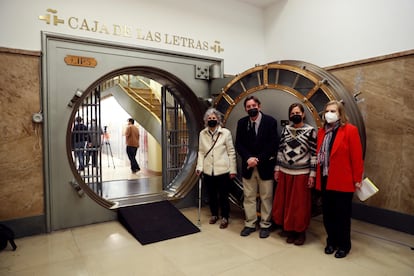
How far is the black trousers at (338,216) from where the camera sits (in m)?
2.46

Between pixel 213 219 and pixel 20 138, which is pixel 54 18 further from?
pixel 213 219

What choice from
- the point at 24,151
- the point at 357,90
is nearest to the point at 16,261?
the point at 24,151

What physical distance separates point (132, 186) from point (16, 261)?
2825mm

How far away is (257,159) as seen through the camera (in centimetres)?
296

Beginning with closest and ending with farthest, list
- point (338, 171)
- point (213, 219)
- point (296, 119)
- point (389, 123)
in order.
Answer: point (338, 171) → point (296, 119) → point (389, 123) → point (213, 219)

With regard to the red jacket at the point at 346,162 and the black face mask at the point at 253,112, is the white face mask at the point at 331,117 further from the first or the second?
the black face mask at the point at 253,112

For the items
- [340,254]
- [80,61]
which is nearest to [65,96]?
[80,61]

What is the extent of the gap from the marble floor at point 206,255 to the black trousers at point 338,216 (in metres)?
0.14

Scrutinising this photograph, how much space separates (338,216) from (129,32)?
3.07m

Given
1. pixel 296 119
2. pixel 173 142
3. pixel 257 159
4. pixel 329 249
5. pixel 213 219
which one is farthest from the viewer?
pixel 173 142

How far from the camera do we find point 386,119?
317 cm

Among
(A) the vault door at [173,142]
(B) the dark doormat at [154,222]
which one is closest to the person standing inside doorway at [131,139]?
(A) the vault door at [173,142]

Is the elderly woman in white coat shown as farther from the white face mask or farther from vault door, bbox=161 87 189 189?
vault door, bbox=161 87 189 189

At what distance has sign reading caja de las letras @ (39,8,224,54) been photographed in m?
3.08
